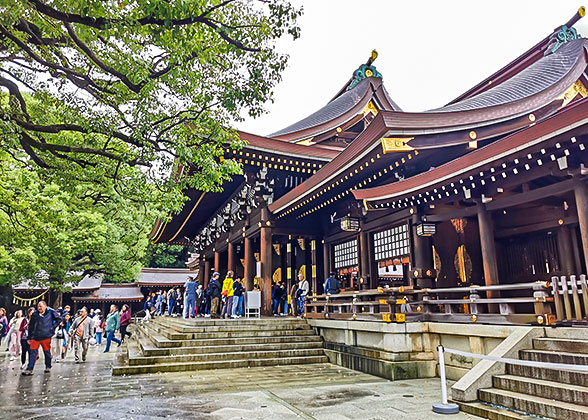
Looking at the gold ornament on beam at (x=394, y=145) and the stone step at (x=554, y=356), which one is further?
the gold ornament on beam at (x=394, y=145)

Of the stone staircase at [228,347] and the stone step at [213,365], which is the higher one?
the stone staircase at [228,347]

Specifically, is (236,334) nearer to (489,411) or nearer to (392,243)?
(392,243)

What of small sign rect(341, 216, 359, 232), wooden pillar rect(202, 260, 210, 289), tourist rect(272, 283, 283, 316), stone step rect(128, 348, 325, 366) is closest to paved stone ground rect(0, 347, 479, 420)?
stone step rect(128, 348, 325, 366)

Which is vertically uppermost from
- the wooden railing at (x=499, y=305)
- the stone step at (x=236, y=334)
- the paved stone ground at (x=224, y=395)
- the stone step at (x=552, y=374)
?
the wooden railing at (x=499, y=305)

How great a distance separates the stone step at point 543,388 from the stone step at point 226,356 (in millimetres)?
5266

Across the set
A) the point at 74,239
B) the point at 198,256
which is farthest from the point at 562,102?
the point at 74,239

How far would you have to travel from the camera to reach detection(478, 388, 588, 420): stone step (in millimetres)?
4586

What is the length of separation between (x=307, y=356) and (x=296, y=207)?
4.57 meters

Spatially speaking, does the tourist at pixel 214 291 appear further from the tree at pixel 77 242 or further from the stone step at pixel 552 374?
the stone step at pixel 552 374

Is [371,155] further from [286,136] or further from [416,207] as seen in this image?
[286,136]

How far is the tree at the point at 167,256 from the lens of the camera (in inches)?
1793

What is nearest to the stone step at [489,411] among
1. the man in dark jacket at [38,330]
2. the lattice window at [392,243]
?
the lattice window at [392,243]

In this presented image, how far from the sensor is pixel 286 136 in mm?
16938

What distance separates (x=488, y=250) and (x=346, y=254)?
5.68 m
